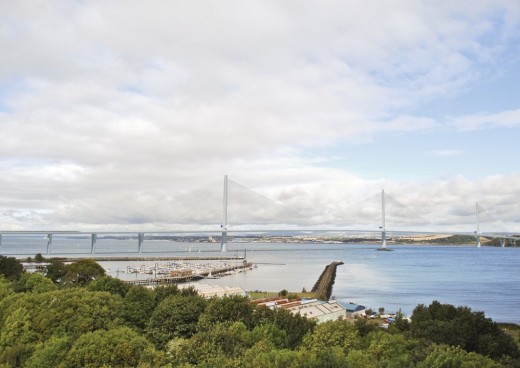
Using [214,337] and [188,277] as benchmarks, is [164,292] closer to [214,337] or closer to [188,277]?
[214,337]

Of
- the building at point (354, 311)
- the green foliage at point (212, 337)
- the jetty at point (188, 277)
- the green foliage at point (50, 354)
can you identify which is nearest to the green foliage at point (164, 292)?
the green foliage at point (212, 337)

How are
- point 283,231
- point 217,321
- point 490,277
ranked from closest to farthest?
point 217,321 → point 490,277 → point 283,231

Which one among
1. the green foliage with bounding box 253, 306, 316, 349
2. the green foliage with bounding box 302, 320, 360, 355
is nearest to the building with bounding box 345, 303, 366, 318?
the green foliage with bounding box 253, 306, 316, 349

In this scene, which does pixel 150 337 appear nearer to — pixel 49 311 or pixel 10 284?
pixel 49 311

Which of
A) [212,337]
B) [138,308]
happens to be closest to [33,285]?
[138,308]

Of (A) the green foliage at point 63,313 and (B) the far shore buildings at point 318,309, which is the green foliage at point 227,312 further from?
(B) the far shore buildings at point 318,309

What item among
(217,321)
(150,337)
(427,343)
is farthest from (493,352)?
(150,337)
